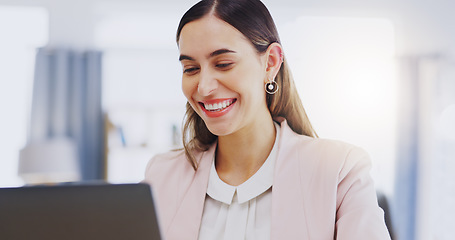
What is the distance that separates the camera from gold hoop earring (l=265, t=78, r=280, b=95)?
3.68ft

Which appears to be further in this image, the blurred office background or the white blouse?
the blurred office background

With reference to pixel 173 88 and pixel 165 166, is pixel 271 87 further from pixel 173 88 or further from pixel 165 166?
pixel 173 88

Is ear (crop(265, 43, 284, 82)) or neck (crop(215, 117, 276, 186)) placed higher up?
ear (crop(265, 43, 284, 82))

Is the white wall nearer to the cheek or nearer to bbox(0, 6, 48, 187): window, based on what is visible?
bbox(0, 6, 48, 187): window

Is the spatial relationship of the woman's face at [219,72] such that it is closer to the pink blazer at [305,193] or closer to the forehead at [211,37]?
the forehead at [211,37]

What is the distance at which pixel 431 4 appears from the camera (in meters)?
3.04

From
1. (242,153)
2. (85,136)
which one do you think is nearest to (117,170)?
(85,136)

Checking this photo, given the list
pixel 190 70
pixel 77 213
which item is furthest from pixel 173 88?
pixel 77 213

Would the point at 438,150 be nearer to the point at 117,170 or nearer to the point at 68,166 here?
the point at 117,170

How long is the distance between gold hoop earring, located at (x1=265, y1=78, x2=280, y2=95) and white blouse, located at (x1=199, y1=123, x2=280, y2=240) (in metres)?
0.16

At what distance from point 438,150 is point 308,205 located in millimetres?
2581

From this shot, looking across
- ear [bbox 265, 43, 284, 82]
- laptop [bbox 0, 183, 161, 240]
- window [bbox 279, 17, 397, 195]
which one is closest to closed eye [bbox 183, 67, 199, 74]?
ear [bbox 265, 43, 284, 82]

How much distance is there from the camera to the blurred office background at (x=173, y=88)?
10.1 feet

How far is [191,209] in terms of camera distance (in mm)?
1062
